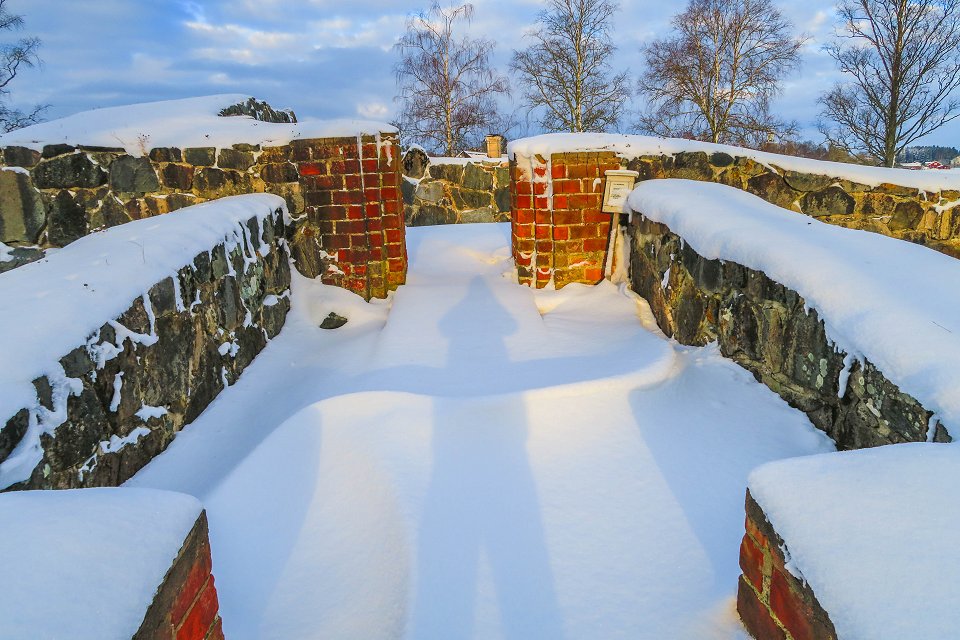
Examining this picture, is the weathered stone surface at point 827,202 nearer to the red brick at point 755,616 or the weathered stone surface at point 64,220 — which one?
the red brick at point 755,616

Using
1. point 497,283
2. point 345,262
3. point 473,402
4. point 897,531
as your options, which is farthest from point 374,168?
point 897,531

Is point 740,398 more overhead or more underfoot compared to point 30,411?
more underfoot

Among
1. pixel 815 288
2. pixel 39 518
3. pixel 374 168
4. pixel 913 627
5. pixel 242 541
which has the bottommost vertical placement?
pixel 242 541

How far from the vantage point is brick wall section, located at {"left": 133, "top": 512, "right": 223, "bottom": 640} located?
1.17 metres

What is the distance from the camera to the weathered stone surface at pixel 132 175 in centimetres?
511

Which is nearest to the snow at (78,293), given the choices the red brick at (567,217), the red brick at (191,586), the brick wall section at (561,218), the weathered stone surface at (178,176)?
the red brick at (191,586)

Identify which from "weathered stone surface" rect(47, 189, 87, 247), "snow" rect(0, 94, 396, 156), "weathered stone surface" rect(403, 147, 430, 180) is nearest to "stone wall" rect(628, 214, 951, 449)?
"snow" rect(0, 94, 396, 156)

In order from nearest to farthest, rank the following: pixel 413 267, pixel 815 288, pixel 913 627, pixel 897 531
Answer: pixel 913 627 → pixel 897 531 → pixel 815 288 → pixel 413 267

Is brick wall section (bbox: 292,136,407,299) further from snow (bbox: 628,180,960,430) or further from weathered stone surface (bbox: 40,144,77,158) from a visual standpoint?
snow (bbox: 628,180,960,430)

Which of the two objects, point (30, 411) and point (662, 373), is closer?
point (30, 411)

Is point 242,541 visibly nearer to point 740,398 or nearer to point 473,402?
point 473,402

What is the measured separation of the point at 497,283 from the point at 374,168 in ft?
4.89

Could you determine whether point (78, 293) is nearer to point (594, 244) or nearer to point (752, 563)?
point (752, 563)

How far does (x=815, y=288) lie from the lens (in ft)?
8.07
